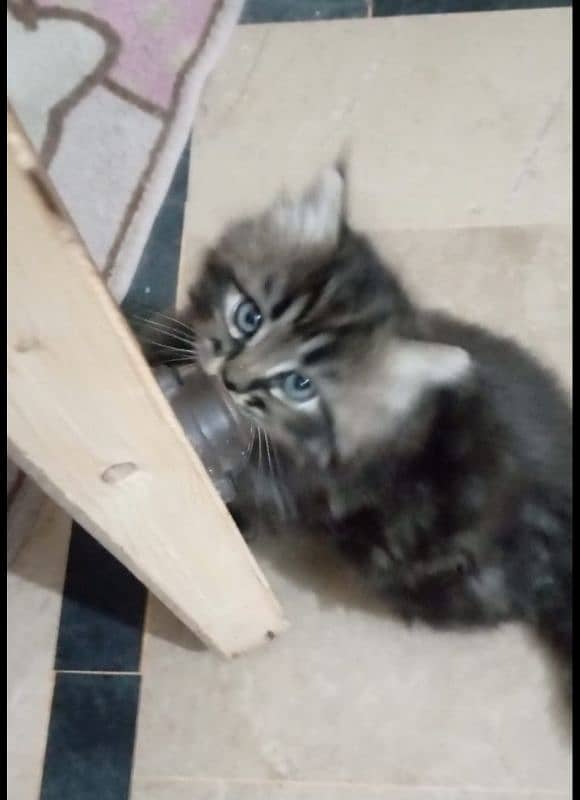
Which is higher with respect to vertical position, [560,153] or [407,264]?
[560,153]

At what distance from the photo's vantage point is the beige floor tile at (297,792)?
123 centimetres

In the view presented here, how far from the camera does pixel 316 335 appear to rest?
100 centimetres

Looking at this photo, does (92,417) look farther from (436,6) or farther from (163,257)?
(436,6)

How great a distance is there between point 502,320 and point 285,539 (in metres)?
0.50

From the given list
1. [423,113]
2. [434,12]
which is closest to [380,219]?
[423,113]

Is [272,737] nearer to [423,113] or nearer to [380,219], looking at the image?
[380,219]

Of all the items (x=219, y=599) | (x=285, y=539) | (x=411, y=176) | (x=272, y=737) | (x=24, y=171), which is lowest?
(x=272, y=737)

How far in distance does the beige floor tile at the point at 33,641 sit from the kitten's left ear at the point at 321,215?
62 centimetres

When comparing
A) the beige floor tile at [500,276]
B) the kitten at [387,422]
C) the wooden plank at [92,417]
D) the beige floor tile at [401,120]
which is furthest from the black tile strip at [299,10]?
the wooden plank at [92,417]

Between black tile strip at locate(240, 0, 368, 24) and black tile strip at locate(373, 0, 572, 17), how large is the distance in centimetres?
4

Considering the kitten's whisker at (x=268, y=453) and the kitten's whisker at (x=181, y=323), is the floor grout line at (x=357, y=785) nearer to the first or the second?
the kitten's whisker at (x=268, y=453)

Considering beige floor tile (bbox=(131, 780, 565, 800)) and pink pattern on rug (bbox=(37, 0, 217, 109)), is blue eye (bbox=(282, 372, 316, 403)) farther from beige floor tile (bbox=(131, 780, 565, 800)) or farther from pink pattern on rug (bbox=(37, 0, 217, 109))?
pink pattern on rug (bbox=(37, 0, 217, 109))

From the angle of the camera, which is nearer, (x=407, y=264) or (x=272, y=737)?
(x=272, y=737)

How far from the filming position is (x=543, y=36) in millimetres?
1617
